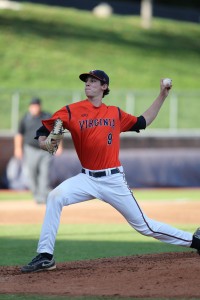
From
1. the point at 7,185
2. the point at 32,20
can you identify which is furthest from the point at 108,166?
the point at 32,20

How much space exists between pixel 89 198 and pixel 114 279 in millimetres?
1000

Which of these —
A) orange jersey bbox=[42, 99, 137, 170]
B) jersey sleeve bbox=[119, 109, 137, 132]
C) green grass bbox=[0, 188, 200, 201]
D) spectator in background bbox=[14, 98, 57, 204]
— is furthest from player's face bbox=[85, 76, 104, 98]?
green grass bbox=[0, 188, 200, 201]

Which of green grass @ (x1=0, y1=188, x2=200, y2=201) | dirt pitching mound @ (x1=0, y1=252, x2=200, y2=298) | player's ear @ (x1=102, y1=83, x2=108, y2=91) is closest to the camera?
dirt pitching mound @ (x1=0, y1=252, x2=200, y2=298)

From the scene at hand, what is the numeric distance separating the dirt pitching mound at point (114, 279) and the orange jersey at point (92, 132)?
1062 mm

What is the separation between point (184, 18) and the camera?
48.6 m

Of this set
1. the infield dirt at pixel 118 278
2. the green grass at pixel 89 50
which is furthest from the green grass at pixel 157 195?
the infield dirt at pixel 118 278

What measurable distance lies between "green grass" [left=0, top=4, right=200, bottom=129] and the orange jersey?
23.0 m

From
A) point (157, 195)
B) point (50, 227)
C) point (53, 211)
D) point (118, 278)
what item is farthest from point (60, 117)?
point (157, 195)

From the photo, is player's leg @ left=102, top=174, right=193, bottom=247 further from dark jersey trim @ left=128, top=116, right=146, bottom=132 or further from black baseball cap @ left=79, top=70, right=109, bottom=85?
black baseball cap @ left=79, top=70, right=109, bottom=85

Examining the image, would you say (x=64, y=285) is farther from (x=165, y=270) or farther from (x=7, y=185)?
(x=7, y=185)

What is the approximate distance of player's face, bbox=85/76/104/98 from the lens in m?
8.51

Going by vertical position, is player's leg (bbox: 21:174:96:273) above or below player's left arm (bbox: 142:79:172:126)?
below

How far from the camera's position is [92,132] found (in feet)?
27.4

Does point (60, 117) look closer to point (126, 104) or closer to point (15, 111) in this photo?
point (15, 111)
